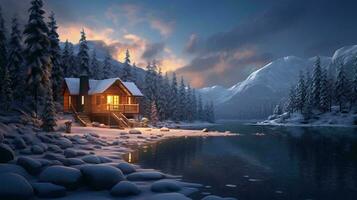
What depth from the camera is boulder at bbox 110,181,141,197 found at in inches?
463

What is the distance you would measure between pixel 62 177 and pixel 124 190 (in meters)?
2.42

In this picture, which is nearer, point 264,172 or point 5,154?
point 5,154

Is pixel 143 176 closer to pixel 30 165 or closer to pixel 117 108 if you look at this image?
pixel 30 165

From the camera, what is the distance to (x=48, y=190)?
11.1m

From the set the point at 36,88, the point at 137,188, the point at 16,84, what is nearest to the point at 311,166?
the point at 137,188

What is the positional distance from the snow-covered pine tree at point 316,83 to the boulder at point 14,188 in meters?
89.9

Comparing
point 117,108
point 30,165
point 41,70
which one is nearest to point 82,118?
point 117,108

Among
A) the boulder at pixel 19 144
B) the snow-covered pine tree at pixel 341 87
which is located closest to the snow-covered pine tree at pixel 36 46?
the boulder at pixel 19 144

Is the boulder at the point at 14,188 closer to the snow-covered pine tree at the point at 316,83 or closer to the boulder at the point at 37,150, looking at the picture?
the boulder at the point at 37,150

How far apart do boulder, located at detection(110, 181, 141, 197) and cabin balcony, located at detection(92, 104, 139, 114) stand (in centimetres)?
3520

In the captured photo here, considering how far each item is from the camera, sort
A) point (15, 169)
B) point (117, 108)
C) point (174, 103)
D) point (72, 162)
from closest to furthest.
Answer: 1. point (15, 169)
2. point (72, 162)
3. point (117, 108)
4. point (174, 103)

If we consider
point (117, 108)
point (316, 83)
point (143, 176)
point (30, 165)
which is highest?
point (316, 83)

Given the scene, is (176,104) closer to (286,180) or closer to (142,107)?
(142,107)

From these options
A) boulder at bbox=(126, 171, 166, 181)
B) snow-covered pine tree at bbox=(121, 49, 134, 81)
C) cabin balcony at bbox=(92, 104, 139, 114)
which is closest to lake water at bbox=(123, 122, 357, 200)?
boulder at bbox=(126, 171, 166, 181)
